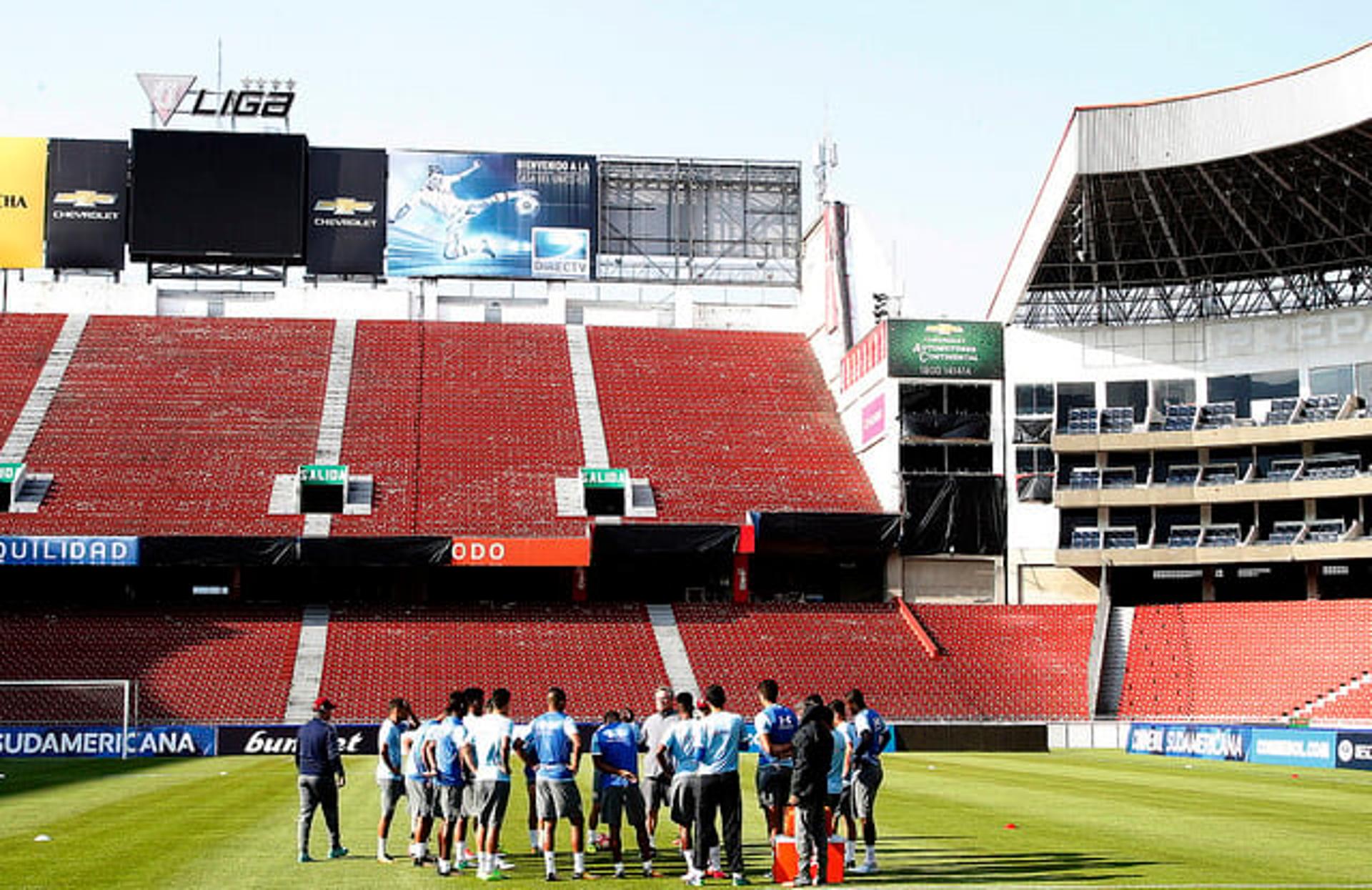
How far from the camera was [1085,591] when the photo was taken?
62281mm

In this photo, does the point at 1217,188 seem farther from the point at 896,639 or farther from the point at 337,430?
the point at 337,430

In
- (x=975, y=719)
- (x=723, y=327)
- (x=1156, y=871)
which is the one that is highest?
(x=723, y=327)

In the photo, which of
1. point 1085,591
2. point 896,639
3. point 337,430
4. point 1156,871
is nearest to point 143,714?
point 337,430

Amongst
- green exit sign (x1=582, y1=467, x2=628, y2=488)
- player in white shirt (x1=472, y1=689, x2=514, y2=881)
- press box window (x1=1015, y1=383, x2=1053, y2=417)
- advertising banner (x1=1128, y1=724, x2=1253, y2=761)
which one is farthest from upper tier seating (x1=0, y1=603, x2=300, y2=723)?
player in white shirt (x1=472, y1=689, x2=514, y2=881)

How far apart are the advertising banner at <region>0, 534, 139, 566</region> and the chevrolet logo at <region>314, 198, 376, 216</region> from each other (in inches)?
847

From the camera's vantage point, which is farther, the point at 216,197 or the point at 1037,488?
the point at 216,197

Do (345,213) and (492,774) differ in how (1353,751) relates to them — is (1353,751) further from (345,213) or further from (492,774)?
(345,213)

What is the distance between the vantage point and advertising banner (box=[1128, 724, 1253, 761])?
44.6 metres

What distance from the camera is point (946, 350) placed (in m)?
61.9

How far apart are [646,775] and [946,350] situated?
42.2 m

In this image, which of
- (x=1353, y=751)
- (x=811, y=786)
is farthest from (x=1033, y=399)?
(x=811, y=786)

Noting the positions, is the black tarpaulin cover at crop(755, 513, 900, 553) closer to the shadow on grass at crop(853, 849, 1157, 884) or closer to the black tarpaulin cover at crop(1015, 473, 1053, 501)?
the black tarpaulin cover at crop(1015, 473, 1053, 501)

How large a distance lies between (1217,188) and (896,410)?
13.8 meters

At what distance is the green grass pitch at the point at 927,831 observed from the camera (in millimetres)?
18781
